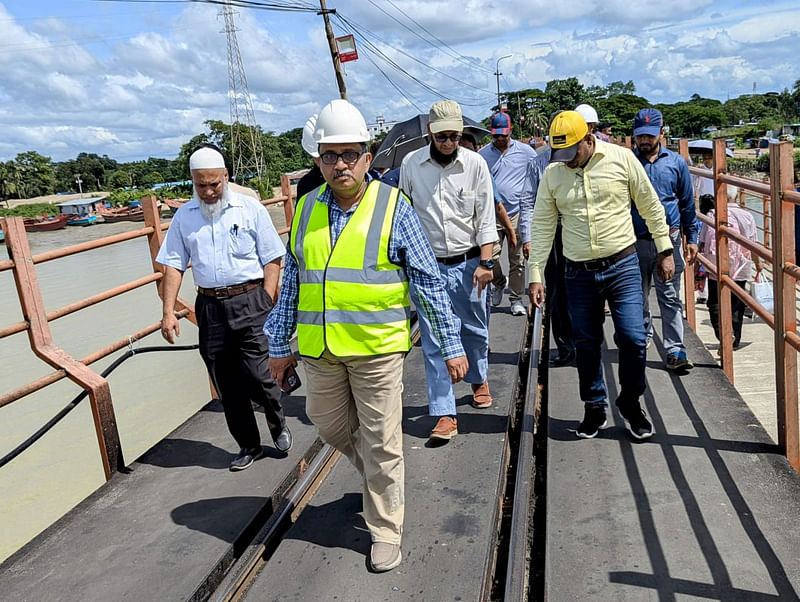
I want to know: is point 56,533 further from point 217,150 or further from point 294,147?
point 294,147

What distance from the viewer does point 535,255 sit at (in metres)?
5.02

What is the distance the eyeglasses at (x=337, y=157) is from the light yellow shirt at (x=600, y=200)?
6.07 ft

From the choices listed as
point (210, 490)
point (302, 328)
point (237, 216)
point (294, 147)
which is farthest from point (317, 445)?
point (294, 147)

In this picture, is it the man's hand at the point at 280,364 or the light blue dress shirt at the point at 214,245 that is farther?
the light blue dress shirt at the point at 214,245

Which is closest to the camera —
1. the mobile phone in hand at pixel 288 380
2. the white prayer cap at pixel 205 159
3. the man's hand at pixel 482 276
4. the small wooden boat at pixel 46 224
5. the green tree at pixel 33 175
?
the mobile phone in hand at pixel 288 380

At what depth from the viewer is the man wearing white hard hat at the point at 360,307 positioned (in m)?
3.41

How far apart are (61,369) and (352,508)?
2.17m

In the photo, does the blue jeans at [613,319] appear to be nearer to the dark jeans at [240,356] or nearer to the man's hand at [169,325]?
the dark jeans at [240,356]

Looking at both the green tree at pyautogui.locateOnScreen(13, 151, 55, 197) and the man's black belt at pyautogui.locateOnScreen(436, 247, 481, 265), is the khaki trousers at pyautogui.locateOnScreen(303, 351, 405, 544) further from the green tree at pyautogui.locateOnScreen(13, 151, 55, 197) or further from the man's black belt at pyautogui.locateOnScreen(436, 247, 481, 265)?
the green tree at pyautogui.locateOnScreen(13, 151, 55, 197)

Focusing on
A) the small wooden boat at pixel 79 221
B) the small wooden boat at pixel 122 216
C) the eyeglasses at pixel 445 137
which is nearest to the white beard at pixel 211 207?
the eyeglasses at pixel 445 137

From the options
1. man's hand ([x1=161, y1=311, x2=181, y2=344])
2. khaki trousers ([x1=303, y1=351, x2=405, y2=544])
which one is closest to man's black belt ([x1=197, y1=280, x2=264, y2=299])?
man's hand ([x1=161, y1=311, x2=181, y2=344])

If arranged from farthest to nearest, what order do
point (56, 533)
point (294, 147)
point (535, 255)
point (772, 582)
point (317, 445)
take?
point (294, 147)
point (317, 445)
point (535, 255)
point (56, 533)
point (772, 582)

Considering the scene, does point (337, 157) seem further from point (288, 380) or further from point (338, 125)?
point (288, 380)

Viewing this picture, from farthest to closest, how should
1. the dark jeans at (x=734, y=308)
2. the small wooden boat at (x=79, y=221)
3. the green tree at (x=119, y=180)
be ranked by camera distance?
the green tree at (x=119, y=180) → the small wooden boat at (x=79, y=221) → the dark jeans at (x=734, y=308)
